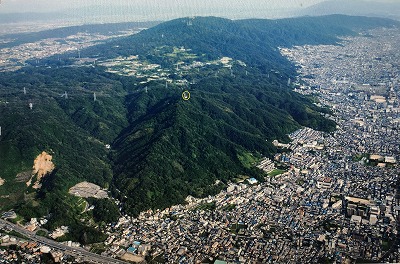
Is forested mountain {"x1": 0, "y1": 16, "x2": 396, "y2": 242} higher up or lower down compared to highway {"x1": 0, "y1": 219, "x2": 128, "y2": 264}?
higher up

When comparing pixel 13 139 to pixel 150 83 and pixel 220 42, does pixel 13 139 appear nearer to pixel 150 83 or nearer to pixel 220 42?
pixel 150 83

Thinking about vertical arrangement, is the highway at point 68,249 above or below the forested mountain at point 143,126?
below

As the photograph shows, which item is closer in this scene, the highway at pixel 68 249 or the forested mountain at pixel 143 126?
the highway at pixel 68 249

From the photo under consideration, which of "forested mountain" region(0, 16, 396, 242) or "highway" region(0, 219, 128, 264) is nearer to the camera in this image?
"highway" region(0, 219, 128, 264)

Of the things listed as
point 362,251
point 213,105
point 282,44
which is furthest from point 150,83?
point 282,44
